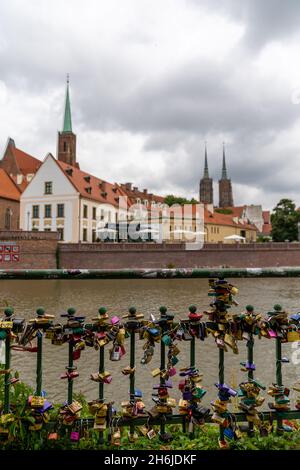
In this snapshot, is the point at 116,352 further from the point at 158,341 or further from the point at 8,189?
the point at 8,189

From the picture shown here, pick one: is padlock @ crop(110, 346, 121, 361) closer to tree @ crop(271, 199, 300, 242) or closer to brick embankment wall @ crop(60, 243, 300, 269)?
brick embankment wall @ crop(60, 243, 300, 269)

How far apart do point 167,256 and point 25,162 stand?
33.4 meters

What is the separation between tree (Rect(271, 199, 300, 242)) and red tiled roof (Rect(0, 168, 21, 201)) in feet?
119

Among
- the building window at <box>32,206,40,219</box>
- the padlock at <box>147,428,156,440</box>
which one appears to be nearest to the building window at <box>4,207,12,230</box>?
the building window at <box>32,206,40,219</box>

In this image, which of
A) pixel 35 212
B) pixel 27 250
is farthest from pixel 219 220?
pixel 27 250

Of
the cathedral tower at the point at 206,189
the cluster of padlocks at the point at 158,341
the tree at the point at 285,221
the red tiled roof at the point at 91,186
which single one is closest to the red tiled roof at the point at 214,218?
the red tiled roof at the point at 91,186

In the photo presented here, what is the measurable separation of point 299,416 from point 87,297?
57.6 feet

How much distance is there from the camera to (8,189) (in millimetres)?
50375

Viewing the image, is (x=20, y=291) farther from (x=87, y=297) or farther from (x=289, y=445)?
(x=289, y=445)

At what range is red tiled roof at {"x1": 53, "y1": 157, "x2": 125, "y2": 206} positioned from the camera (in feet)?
152

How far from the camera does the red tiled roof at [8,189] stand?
4867 centimetres

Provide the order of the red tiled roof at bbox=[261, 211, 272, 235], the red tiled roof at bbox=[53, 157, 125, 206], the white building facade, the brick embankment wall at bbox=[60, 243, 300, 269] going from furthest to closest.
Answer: the red tiled roof at bbox=[261, 211, 272, 235]
the red tiled roof at bbox=[53, 157, 125, 206]
the white building facade
the brick embankment wall at bbox=[60, 243, 300, 269]

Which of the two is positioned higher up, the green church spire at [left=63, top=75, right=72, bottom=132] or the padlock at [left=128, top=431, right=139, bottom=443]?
the green church spire at [left=63, top=75, right=72, bottom=132]

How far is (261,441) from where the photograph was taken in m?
2.29
